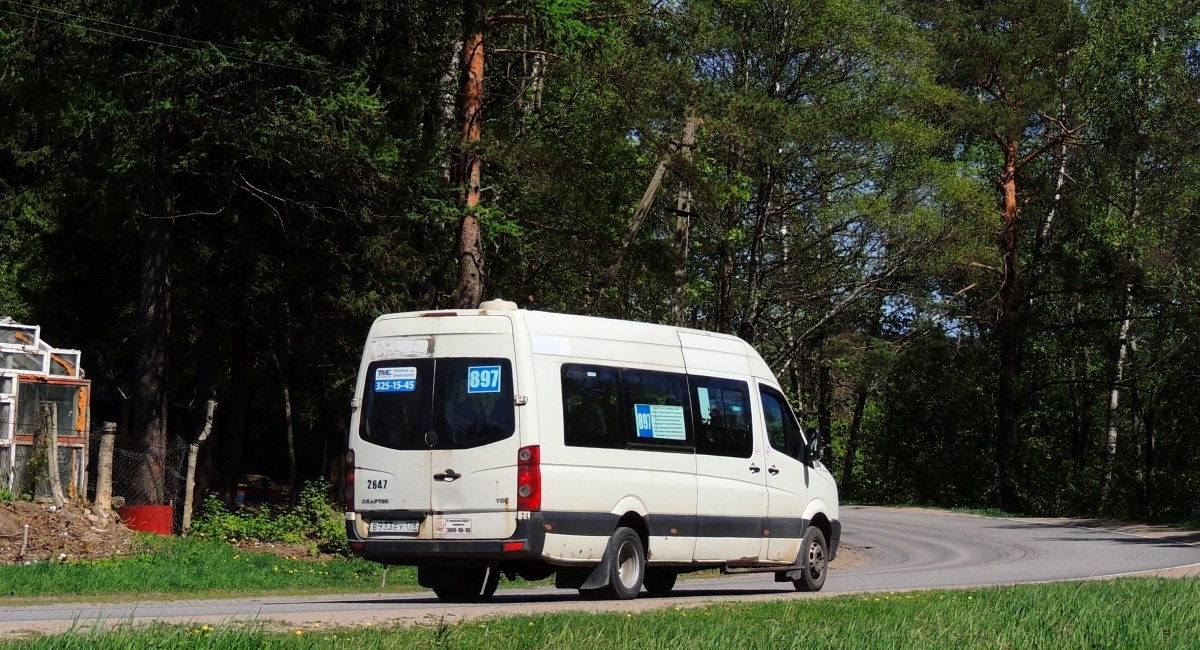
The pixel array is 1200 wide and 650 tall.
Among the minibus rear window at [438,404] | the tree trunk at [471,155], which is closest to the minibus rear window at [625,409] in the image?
the minibus rear window at [438,404]

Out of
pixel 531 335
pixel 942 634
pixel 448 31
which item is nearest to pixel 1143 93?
pixel 448 31

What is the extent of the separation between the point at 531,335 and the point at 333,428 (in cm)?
2502

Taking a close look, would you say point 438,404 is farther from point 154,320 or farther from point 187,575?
point 154,320

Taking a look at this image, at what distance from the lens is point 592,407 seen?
46.3 feet

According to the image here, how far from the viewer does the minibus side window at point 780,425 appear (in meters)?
16.4

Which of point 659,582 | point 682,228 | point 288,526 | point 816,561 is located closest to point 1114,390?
point 682,228

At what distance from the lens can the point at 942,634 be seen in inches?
390

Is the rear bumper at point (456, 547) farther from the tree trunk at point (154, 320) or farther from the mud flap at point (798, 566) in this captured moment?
the tree trunk at point (154, 320)

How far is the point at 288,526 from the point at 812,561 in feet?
41.1

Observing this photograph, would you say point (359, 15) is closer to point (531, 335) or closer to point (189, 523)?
point (189, 523)

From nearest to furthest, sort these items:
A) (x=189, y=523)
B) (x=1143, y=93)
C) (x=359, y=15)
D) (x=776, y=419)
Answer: (x=776, y=419) → (x=189, y=523) → (x=359, y=15) → (x=1143, y=93)

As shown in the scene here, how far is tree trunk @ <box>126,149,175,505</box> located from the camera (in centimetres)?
2723

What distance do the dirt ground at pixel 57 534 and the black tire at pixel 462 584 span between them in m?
7.30

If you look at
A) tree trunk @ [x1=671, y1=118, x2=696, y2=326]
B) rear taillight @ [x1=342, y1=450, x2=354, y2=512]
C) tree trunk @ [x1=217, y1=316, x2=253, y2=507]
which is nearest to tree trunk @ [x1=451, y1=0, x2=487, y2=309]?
tree trunk @ [x1=671, y1=118, x2=696, y2=326]
